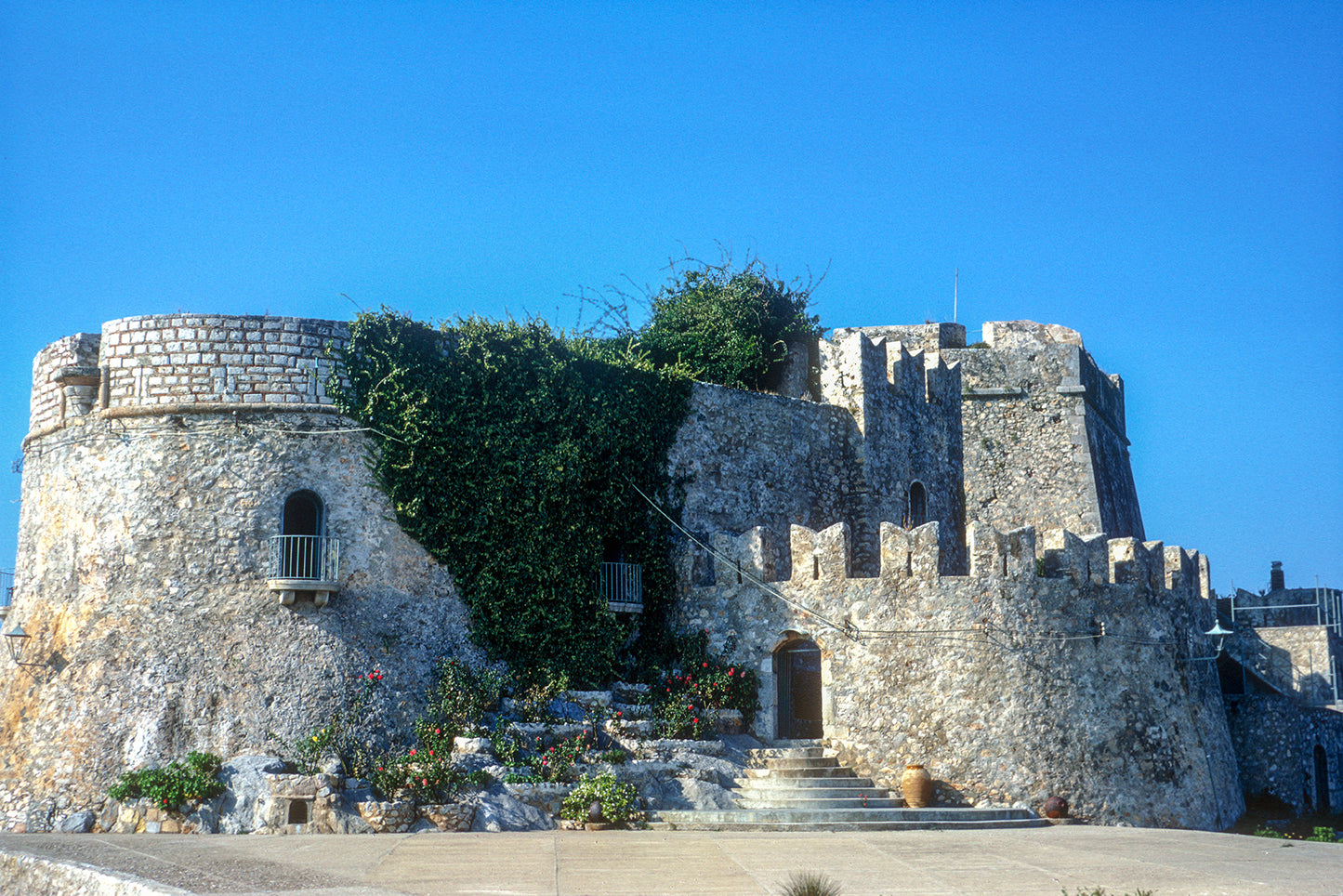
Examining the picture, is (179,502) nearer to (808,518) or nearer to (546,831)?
(546,831)

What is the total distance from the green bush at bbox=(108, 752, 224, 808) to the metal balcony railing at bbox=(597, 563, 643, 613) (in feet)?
21.7

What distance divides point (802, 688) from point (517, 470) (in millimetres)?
7568

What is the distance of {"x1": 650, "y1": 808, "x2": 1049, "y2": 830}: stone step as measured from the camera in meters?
16.9

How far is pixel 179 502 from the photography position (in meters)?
18.6

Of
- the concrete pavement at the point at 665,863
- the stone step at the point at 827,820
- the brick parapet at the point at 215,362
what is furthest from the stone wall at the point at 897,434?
the brick parapet at the point at 215,362

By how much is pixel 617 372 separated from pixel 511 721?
6.53 m

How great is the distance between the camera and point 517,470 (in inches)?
800

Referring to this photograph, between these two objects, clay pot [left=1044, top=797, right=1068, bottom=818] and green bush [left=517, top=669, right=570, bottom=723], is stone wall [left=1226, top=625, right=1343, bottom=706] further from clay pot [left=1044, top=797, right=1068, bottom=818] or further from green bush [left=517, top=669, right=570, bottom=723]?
green bush [left=517, top=669, right=570, bottom=723]

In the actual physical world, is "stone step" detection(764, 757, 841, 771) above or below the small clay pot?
above

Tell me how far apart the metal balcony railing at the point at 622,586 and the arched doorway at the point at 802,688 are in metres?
2.88

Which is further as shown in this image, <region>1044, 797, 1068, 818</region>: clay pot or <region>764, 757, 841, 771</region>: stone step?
<region>764, 757, 841, 771</region>: stone step

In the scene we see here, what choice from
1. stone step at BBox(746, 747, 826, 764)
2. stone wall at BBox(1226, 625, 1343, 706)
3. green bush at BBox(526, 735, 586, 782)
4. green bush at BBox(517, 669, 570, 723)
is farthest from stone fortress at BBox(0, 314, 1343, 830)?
stone wall at BBox(1226, 625, 1343, 706)

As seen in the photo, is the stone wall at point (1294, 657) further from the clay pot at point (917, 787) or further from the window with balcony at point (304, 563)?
the window with balcony at point (304, 563)

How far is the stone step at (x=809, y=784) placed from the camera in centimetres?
1833
